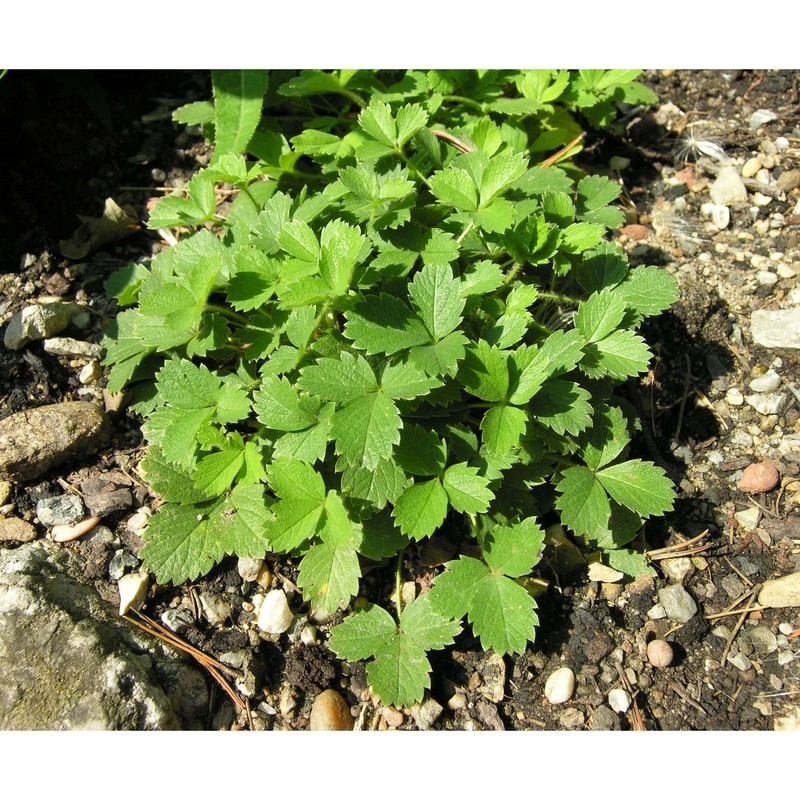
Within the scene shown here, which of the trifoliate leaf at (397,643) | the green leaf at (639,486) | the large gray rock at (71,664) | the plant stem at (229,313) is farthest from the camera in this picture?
the plant stem at (229,313)

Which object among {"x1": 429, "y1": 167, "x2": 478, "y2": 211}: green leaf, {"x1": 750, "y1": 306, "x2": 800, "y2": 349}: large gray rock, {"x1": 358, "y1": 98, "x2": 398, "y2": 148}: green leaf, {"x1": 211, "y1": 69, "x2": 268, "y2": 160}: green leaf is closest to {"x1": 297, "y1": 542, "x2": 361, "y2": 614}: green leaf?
{"x1": 429, "y1": 167, "x2": 478, "y2": 211}: green leaf

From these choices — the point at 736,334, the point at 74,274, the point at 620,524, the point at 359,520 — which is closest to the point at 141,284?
the point at 74,274

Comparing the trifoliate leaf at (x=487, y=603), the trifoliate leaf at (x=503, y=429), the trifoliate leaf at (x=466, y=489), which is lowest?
the trifoliate leaf at (x=487, y=603)

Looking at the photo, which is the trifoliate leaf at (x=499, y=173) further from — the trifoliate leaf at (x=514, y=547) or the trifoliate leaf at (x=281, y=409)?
the trifoliate leaf at (x=514, y=547)

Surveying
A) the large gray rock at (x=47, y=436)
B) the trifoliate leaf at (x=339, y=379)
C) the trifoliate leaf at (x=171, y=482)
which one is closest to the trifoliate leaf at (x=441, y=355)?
the trifoliate leaf at (x=339, y=379)

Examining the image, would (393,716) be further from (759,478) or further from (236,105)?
(236,105)

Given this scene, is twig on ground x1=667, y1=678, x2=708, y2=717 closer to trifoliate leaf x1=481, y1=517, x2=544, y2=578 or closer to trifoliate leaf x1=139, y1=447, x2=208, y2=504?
trifoliate leaf x1=481, y1=517, x2=544, y2=578

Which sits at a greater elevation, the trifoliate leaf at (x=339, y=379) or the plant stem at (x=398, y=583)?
the trifoliate leaf at (x=339, y=379)
